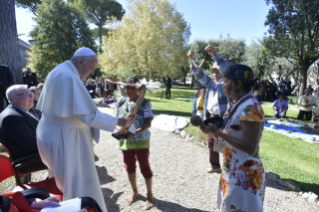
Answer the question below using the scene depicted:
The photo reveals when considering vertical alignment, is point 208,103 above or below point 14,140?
above

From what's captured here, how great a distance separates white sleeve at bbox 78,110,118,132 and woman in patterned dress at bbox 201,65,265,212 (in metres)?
1.01

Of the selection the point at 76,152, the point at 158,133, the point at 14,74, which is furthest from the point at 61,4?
the point at 158,133

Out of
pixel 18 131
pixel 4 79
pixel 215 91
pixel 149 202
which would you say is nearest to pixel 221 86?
pixel 215 91

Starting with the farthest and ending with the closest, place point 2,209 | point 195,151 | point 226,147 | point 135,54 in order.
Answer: point 135,54, point 195,151, point 226,147, point 2,209

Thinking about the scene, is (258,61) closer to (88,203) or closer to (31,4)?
(31,4)

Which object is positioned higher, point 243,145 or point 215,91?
A: point 215,91

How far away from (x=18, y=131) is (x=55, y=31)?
8.42ft

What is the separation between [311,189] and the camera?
411 centimetres

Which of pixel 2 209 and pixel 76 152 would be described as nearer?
pixel 2 209

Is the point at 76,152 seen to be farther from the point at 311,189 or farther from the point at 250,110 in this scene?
the point at 311,189

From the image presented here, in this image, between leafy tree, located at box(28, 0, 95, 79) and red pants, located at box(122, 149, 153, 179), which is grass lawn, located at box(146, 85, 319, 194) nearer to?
red pants, located at box(122, 149, 153, 179)

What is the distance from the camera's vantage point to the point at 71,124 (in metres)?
2.30

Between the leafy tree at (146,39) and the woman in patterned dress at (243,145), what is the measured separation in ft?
58.7

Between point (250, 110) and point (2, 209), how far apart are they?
211 centimetres
